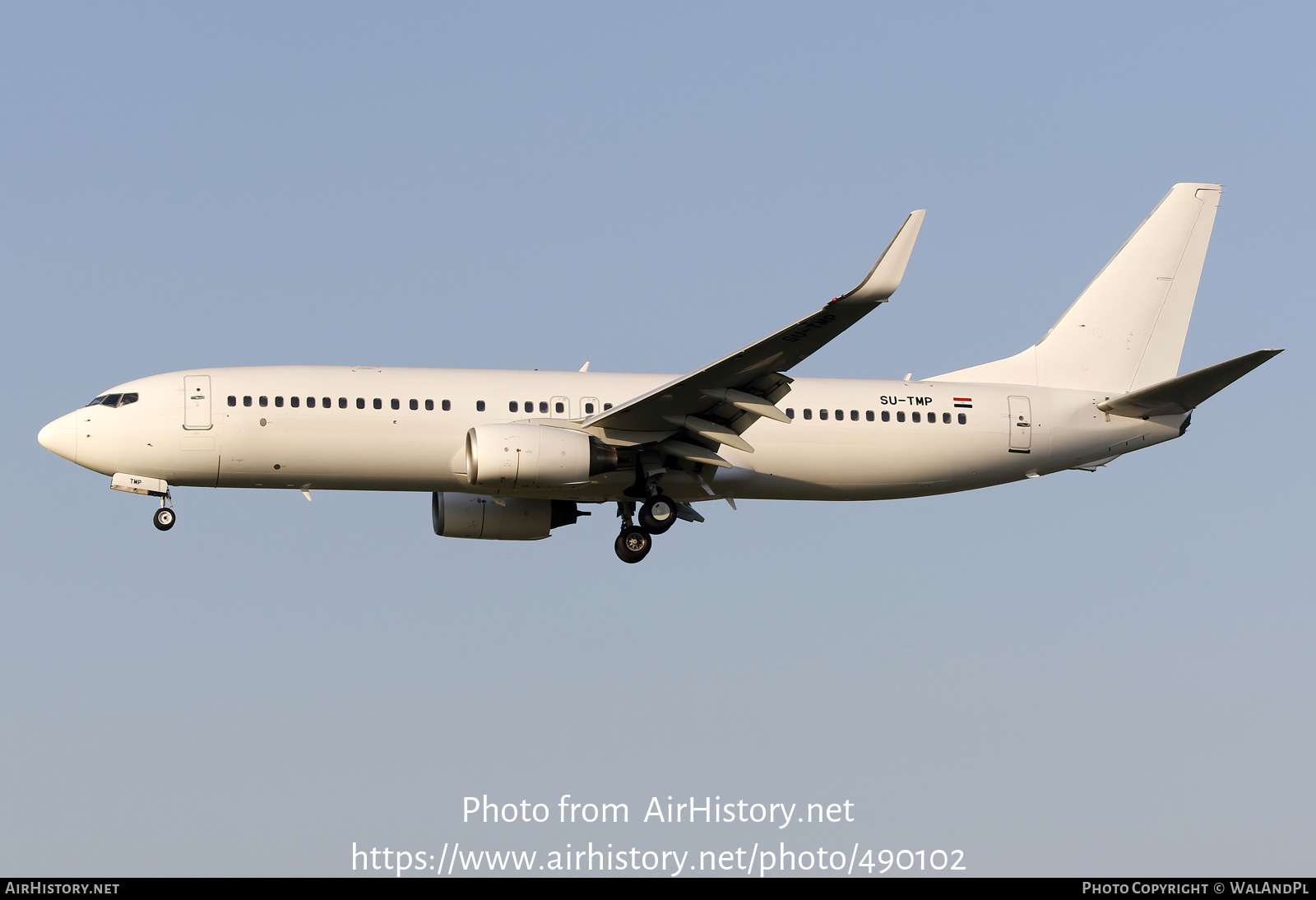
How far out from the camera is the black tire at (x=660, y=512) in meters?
37.4

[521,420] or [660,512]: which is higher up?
[521,420]

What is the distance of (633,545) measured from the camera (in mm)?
37969

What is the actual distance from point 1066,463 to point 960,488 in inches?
106

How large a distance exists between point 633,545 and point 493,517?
368cm

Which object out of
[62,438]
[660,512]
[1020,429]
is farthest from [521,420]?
[1020,429]

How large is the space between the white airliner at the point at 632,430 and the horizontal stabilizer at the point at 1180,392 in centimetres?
6

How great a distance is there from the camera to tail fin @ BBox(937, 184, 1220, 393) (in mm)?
41156

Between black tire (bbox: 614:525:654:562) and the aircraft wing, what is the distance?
2.52 meters

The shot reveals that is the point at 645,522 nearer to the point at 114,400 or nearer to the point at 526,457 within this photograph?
the point at 526,457

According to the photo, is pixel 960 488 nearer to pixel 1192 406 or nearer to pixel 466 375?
pixel 1192 406

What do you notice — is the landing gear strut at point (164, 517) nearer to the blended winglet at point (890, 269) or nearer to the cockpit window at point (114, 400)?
the cockpit window at point (114, 400)

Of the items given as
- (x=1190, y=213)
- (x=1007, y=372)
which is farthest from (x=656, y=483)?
(x=1190, y=213)

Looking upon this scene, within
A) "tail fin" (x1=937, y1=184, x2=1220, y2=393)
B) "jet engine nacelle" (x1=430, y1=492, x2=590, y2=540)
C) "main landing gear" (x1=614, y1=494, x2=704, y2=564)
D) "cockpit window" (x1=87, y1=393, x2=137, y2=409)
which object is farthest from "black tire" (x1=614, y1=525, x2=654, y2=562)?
"cockpit window" (x1=87, y1=393, x2=137, y2=409)

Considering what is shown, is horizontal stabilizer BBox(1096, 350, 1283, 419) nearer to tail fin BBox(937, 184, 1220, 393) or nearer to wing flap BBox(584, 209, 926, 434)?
tail fin BBox(937, 184, 1220, 393)
